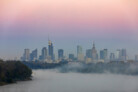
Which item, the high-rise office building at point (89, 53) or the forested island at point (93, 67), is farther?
the high-rise office building at point (89, 53)

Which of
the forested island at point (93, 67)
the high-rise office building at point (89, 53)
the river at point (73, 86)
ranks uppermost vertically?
the high-rise office building at point (89, 53)

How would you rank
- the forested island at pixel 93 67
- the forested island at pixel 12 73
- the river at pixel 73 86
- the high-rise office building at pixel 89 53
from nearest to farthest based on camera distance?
the river at pixel 73 86 < the forested island at pixel 12 73 < the forested island at pixel 93 67 < the high-rise office building at pixel 89 53

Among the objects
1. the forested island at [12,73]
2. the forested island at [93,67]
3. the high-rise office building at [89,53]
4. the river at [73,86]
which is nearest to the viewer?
the river at [73,86]

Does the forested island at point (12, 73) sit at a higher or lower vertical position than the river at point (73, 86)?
higher

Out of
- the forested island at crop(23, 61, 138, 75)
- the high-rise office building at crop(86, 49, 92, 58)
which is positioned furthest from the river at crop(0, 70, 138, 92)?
the high-rise office building at crop(86, 49, 92, 58)

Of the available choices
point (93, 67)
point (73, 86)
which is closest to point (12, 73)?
point (73, 86)

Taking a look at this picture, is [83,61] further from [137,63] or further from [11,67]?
[11,67]

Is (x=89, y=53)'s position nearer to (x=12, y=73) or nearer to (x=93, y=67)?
(x=93, y=67)

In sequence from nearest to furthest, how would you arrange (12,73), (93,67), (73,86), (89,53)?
(73,86) → (12,73) → (93,67) → (89,53)

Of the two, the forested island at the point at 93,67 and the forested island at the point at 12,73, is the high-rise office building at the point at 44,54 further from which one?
the forested island at the point at 12,73

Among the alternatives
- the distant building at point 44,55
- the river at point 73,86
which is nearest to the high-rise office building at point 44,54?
the distant building at point 44,55
